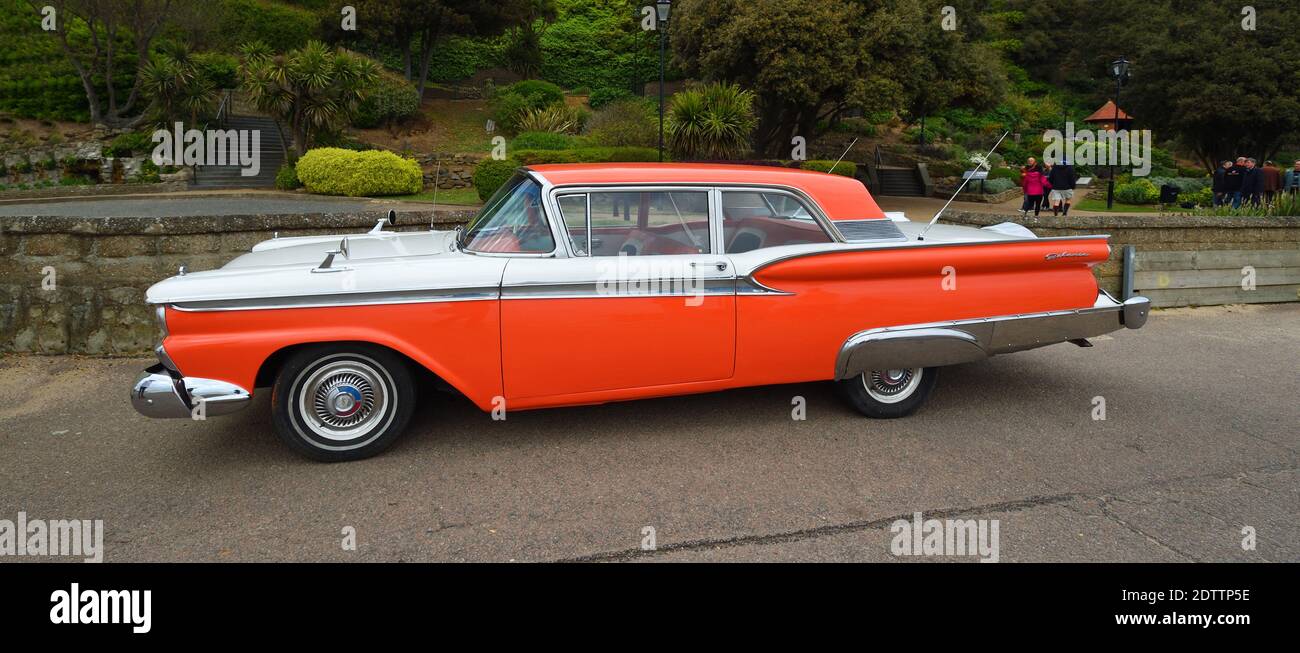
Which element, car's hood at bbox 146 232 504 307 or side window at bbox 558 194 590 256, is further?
side window at bbox 558 194 590 256

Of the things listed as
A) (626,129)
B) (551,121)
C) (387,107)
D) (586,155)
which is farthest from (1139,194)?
(387,107)

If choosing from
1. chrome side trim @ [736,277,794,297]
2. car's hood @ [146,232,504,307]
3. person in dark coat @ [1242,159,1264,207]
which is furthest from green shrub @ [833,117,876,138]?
car's hood @ [146,232,504,307]

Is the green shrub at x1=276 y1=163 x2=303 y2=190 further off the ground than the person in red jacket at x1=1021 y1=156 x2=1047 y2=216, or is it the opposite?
the green shrub at x1=276 y1=163 x2=303 y2=190

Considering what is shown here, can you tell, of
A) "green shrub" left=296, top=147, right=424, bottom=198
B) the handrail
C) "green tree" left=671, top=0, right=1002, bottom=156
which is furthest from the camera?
the handrail

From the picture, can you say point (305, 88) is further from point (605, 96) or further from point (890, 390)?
point (890, 390)

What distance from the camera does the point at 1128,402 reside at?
567 centimetres

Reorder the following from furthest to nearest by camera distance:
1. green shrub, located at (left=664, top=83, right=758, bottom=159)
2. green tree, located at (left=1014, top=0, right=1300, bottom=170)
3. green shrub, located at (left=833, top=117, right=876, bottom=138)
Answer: green shrub, located at (left=833, top=117, right=876, bottom=138) → green tree, located at (left=1014, top=0, right=1300, bottom=170) → green shrub, located at (left=664, top=83, right=758, bottom=159)

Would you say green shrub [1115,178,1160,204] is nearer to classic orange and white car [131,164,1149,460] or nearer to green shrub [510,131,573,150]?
green shrub [510,131,573,150]

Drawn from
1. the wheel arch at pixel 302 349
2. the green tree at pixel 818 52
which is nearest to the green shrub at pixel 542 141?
the green tree at pixel 818 52

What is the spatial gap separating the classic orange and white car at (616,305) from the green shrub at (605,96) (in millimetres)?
34699

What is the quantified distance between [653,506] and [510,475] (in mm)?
809

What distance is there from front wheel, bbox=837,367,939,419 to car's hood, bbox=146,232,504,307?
7.37ft

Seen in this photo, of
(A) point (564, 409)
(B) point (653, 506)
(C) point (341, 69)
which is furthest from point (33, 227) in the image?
(C) point (341, 69)

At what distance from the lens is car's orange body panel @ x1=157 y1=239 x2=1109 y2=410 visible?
13.7ft
